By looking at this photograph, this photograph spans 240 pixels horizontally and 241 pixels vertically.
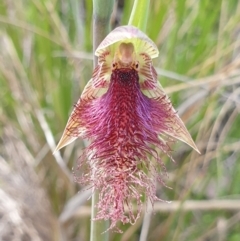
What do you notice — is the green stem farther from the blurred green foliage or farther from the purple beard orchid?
the blurred green foliage

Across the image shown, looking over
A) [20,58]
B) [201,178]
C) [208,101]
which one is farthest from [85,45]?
[201,178]

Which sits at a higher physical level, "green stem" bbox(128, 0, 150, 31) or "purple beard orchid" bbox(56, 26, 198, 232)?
"green stem" bbox(128, 0, 150, 31)

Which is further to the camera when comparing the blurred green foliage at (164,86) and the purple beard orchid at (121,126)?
the blurred green foliage at (164,86)

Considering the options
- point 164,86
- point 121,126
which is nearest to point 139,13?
point 121,126

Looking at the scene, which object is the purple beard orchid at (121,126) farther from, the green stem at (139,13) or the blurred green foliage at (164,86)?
the blurred green foliage at (164,86)

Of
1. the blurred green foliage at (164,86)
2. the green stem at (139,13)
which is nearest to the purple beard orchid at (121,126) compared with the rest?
the green stem at (139,13)

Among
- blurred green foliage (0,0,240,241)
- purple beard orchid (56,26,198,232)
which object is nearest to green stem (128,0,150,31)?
purple beard orchid (56,26,198,232)

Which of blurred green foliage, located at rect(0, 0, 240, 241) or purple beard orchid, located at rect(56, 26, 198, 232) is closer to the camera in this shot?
purple beard orchid, located at rect(56, 26, 198, 232)

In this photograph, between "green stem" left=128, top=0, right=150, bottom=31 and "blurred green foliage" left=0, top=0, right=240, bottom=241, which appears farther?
"blurred green foliage" left=0, top=0, right=240, bottom=241
